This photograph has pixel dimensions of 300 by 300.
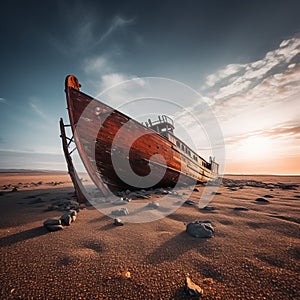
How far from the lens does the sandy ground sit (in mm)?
1520

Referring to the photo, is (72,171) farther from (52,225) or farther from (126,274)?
(126,274)

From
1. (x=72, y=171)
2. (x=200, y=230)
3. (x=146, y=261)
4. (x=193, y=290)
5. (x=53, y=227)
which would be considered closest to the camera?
(x=193, y=290)

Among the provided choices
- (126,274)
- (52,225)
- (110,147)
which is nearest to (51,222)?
(52,225)

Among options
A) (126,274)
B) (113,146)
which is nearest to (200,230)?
(126,274)

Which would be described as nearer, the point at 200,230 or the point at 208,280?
the point at 208,280

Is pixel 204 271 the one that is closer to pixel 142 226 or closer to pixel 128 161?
pixel 142 226

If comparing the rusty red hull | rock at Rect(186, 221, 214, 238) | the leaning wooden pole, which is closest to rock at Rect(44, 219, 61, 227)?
the leaning wooden pole

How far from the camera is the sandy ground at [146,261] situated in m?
1.52

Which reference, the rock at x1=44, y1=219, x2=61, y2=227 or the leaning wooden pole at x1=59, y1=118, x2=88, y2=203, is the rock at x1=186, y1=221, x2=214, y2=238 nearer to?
the rock at x1=44, y1=219, x2=61, y2=227

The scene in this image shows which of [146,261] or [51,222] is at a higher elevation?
[51,222]

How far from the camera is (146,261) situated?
201 cm

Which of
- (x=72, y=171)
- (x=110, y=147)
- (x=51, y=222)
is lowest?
(x=51, y=222)

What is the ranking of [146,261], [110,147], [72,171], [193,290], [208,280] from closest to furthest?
1. [193,290]
2. [208,280]
3. [146,261]
4. [72,171]
5. [110,147]

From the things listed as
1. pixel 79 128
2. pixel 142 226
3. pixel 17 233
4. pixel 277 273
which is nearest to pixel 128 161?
pixel 79 128
